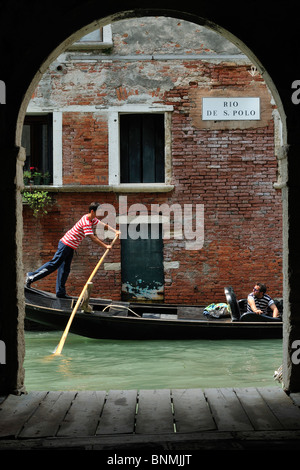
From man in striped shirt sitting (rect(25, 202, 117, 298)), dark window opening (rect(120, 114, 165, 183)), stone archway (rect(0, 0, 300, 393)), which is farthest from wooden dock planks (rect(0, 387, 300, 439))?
dark window opening (rect(120, 114, 165, 183))

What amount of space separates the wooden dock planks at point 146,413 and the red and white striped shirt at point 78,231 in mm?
5896

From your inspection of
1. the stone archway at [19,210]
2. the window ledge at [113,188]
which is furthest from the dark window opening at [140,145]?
the stone archway at [19,210]

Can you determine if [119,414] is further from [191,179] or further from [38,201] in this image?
[191,179]

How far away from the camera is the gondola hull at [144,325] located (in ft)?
28.0

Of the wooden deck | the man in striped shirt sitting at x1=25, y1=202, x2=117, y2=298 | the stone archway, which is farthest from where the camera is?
the man in striped shirt sitting at x1=25, y1=202, x2=117, y2=298

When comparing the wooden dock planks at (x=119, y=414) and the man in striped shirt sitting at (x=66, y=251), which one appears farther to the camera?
the man in striped shirt sitting at (x=66, y=251)

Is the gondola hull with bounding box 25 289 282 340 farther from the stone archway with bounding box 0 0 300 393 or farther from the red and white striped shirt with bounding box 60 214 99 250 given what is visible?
the stone archway with bounding box 0 0 300 393

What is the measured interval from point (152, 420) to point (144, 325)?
5690mm

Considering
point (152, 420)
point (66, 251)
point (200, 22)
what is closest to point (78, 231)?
point (66, 251)

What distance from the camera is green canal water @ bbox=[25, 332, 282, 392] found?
645 cm

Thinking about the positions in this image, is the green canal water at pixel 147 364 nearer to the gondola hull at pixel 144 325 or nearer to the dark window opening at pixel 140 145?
the gondola hull at pixel 144 325

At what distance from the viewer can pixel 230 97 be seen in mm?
10195

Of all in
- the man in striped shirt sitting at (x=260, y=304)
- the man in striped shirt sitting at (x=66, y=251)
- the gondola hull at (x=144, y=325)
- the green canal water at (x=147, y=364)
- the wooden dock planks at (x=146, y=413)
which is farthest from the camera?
the man in striped shirt sitting at (x=66, y=251)

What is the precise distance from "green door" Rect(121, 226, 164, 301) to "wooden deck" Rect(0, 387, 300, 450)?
6689 millimetres
